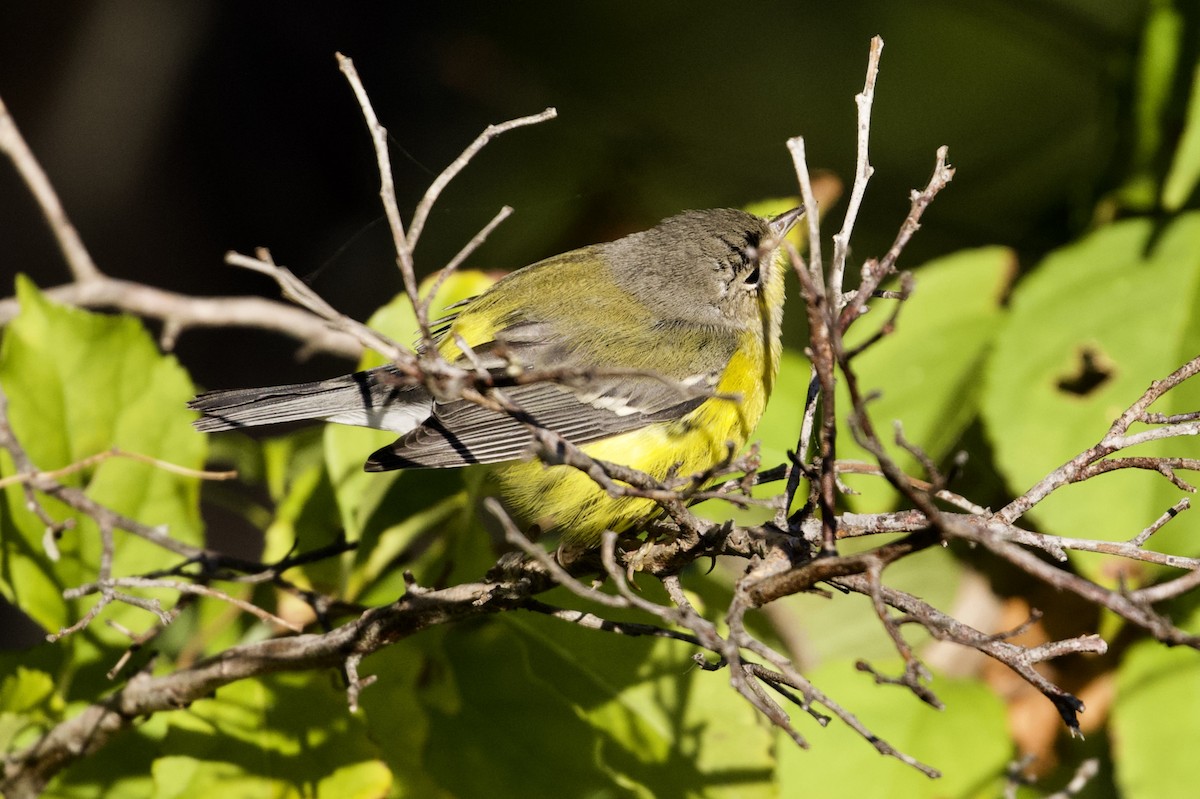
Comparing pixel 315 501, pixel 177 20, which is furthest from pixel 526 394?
pixel 177 20

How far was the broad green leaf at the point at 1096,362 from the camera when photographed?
2.12m

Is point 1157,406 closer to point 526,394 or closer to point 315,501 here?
point 526,394

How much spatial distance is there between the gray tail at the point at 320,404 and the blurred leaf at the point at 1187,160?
159 cm

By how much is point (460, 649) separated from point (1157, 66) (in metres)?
1.90

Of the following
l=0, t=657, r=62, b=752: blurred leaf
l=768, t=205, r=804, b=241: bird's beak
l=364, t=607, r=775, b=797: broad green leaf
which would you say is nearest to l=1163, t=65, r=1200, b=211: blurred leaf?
l=768, t=205, r=804, b=241: bird's beak

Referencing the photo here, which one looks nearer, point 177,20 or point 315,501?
point 315,501

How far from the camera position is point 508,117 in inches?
158

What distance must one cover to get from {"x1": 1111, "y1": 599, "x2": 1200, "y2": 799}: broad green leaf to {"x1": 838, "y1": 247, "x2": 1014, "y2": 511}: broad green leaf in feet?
1.86

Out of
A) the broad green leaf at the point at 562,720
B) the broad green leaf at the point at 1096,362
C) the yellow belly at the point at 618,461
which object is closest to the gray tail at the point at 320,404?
the yellow belly at the point at 618,461

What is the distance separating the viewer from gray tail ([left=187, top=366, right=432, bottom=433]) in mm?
2125

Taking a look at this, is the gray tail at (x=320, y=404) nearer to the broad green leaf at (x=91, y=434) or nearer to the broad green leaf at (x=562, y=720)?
the broad green leaf at (x=91, y=434)

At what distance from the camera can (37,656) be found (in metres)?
1.90

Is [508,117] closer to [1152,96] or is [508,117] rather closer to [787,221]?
[787,221]

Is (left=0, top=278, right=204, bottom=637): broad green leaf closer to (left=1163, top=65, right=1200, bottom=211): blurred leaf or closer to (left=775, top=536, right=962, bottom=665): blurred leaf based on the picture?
(left=775, top=536, right=962, bottom=665): blurred leaf
